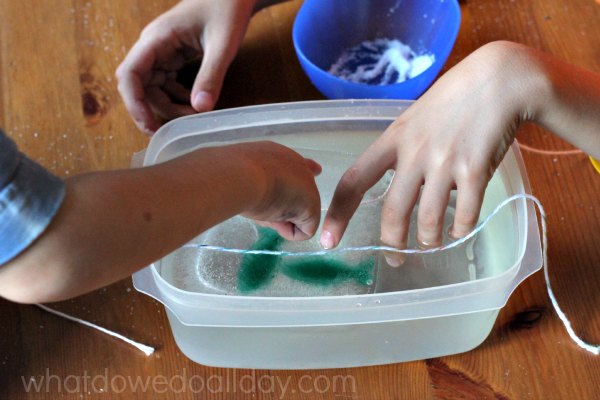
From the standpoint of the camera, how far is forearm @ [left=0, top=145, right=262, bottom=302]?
1.09ft

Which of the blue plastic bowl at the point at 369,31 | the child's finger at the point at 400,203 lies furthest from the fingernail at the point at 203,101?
the child's finger at the point at 400,203

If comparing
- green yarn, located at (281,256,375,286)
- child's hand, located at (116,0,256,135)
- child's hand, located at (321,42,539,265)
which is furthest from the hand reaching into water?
child's hand, located at (116,0,256,135)

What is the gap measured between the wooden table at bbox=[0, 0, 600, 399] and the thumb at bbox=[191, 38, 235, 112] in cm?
5

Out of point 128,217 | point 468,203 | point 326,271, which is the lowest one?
point 326,271

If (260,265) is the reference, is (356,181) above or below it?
above

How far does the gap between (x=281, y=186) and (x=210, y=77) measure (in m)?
0.22

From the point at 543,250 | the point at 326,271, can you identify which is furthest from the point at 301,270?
the point at 543,250

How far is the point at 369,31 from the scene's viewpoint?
76cm

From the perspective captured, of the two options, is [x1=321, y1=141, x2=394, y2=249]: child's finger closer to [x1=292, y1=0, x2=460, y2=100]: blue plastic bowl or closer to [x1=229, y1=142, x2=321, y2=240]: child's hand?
[x1=229, y1=142, x2=321, y2=240]: child's hand

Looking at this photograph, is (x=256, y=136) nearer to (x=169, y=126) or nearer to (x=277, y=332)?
(x=169, y=126)

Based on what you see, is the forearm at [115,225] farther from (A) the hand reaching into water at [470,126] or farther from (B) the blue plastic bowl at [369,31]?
(B) the blue plastic bowl at [369,31]

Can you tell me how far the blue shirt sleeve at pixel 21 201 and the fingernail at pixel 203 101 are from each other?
1.08ft

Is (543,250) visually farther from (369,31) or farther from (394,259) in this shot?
(369,31)

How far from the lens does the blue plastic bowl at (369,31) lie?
2.16 feet
